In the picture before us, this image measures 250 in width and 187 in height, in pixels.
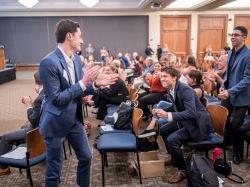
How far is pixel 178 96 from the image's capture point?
9.00 ft

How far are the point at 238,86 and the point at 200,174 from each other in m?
1.13

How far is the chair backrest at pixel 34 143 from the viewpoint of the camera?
2.39 metres

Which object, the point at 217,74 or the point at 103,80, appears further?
the point at 217,74

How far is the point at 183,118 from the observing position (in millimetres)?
2664

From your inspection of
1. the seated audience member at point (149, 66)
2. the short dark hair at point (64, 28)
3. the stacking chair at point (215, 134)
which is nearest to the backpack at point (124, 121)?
the stacking chair at point (215, 134)

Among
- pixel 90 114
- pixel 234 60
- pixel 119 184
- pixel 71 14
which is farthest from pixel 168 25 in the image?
pixel 119 184

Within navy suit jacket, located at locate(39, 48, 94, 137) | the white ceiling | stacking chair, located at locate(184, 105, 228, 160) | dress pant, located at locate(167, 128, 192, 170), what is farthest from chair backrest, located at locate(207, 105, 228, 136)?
the white ceiling

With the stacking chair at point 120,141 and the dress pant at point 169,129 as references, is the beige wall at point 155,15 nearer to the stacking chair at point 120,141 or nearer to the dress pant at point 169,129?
the dress pant at point 169,129

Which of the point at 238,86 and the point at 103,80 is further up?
the point at 103,80

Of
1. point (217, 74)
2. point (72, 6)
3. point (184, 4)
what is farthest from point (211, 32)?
point (217, 74)

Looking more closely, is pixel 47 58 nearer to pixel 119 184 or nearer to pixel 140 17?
pixel 119 184

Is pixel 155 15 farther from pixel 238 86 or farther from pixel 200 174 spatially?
pixel 200 174

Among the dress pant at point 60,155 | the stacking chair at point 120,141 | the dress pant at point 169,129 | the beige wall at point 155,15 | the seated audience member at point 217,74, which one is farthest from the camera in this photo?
the beige wall at point 155,15

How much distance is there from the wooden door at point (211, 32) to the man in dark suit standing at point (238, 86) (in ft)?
37.1
